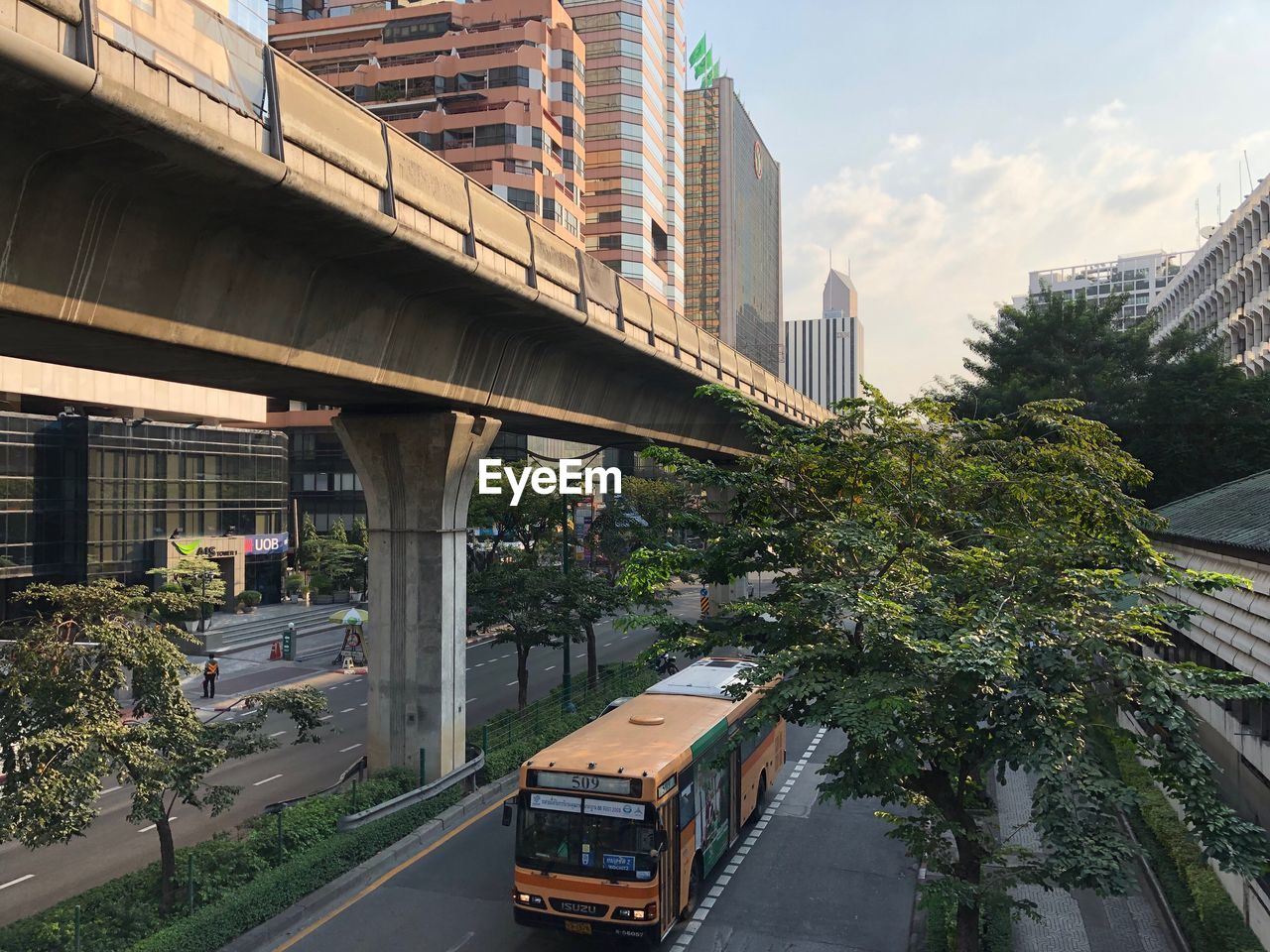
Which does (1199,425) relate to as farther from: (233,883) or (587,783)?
(233,883)

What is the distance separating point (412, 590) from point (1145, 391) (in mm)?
30693

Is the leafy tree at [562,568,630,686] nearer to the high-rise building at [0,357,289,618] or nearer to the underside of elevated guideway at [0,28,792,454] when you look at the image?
the underside of elevated guideway at [0,28,792,454]

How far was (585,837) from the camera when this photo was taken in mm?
13320

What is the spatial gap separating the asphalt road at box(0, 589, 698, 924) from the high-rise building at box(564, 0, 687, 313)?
5887 centimetres

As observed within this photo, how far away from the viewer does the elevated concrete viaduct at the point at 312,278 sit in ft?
31.4

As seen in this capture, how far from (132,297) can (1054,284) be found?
199190mm

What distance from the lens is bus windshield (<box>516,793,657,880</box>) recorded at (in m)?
13.1

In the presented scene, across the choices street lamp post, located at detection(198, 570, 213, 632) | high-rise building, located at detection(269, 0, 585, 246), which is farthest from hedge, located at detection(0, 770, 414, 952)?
high-rise building, located at detection(269, 0, 585, 246)

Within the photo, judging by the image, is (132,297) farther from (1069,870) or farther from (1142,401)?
(1142,401)

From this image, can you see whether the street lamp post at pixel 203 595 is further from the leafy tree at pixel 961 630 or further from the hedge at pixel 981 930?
the hedge at pixel 981 930

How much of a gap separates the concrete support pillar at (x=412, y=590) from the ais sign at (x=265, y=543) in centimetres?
4021

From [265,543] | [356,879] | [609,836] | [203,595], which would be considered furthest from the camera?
[265,543]

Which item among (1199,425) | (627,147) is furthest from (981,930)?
(627,147)

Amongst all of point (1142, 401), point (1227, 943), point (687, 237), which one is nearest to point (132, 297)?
point (1227, 943)
